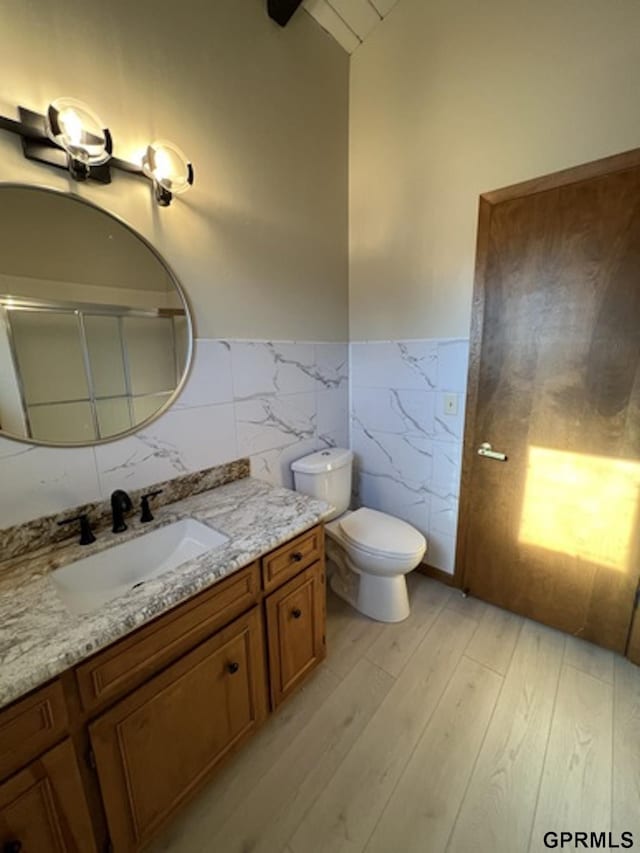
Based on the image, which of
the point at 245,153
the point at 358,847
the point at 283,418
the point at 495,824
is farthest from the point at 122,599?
the point at 245,153

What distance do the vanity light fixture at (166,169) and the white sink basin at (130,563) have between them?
3.92 ft

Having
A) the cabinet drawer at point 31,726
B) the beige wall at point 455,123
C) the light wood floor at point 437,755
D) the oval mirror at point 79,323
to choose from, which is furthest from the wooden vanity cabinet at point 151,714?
the beige wall at point 455,123

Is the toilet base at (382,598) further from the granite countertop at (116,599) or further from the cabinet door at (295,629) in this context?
the granite countertop at (116,599)

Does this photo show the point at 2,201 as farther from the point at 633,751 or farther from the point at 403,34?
the point at 633,751

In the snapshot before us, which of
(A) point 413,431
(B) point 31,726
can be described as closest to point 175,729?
(B) point 31,726

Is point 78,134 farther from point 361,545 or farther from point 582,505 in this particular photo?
point 582,505

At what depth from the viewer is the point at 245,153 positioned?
1.54m

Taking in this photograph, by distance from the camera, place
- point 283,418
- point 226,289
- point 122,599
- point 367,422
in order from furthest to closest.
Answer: point 367,422 < point 283,418 < point 226,289 < point 122,599

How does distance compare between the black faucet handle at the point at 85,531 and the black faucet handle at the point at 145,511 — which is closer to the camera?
the black faucet handle at the point at 85,531

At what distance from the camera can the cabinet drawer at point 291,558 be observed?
118 centimetres

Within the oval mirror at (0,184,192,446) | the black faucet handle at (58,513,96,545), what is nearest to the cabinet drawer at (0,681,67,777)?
the black faucet handle at (58,513,96,545)

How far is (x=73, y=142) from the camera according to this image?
1011 millimetres

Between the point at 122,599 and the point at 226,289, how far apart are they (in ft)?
Result: 4.06

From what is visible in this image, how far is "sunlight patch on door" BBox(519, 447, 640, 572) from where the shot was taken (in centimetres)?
148
